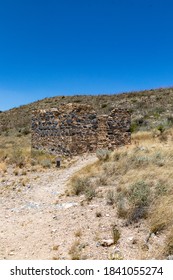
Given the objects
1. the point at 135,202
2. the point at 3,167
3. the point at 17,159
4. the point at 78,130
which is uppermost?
the point at 78,130

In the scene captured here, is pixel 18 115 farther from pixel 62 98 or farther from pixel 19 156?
pixel 19 156

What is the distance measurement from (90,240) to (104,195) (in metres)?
2.36

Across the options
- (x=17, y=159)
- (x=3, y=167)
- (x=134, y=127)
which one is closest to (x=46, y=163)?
(x=17, y=159)

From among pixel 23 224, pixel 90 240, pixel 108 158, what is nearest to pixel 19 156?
pixel 108 158

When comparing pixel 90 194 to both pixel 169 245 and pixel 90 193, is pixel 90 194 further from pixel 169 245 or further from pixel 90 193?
pixel 169 245

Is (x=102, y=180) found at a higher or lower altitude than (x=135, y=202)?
higher

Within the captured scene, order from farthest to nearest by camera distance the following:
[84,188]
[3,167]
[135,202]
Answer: [3,167] → [84,188] → [135,202]

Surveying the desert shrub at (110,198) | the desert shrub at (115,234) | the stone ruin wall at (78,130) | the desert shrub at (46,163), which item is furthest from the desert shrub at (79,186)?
the stone ruin wall at (78,130)

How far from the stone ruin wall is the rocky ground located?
236 inches

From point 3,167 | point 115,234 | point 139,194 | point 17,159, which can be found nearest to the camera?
point 115,234

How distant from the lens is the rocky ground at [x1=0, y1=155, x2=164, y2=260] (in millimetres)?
5285

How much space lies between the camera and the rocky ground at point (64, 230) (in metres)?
5.29

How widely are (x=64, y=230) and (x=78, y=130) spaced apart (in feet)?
30.5

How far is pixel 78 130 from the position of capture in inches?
604
